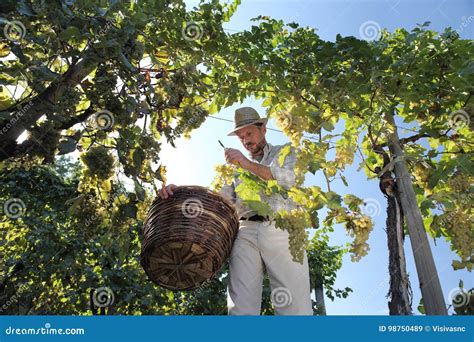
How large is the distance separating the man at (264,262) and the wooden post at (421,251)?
55cm

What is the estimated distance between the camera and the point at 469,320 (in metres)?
1.70

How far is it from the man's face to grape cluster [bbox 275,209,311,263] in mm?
906

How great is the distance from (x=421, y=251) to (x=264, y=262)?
81 centimetres

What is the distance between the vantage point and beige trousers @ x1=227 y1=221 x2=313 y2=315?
216 centimetres

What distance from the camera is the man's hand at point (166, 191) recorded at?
2068 mm

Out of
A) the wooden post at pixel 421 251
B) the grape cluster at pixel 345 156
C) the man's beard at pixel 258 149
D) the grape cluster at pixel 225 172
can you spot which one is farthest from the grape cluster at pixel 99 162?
the wooden post at pixel 421 251

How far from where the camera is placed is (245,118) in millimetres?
2541

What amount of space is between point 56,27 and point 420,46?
176 cm

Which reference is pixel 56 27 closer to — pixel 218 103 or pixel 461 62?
pixel 218 103

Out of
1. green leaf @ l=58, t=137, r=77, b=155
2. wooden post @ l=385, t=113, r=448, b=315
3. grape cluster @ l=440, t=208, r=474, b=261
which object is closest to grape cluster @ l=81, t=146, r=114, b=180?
green leaf @ l=58, t=137, r=77, b=155

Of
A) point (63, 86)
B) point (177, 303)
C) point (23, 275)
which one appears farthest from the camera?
point (177, 303)

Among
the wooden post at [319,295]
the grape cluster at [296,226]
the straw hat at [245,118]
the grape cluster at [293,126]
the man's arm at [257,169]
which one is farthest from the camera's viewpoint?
the wooden post at [319,295]

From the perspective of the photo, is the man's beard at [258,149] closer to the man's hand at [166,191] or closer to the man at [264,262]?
the man at [264,262]

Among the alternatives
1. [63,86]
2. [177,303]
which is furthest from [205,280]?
[177,303]
